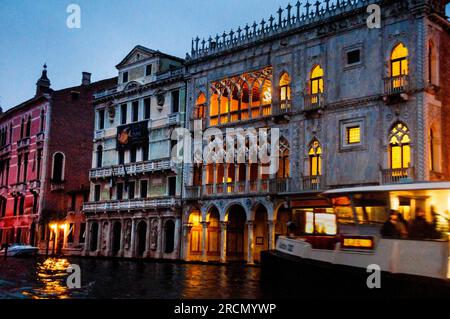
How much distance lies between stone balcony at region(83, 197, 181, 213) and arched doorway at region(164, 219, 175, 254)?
126 centimetres

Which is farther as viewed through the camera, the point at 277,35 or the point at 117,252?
the point at 117,252

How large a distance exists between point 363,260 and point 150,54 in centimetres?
2991

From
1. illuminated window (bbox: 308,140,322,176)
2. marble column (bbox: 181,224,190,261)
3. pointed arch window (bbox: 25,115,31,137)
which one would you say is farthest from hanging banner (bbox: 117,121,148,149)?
illuminated window (bbox: 308,140,322,176)

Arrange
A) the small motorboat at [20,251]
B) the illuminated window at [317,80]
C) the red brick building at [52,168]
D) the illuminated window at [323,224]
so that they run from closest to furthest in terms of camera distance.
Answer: the illuminated window at [323,224] → the illuminated window at [317,80] → the small motorboat at [20,251] → the red brick building at [52,168]

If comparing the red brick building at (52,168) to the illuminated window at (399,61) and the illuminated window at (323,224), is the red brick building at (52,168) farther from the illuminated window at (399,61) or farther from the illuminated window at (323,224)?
the illuminated window at (323,224)

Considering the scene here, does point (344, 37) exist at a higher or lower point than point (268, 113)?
higher

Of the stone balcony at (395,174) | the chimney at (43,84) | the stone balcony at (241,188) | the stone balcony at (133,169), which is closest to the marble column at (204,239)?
the stone balcony at (241,188)

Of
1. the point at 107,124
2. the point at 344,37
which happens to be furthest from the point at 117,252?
the point at 344,37

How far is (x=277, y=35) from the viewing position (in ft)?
103

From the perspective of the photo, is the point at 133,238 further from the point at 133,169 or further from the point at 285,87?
the point at 285,87

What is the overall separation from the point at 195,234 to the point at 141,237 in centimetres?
508

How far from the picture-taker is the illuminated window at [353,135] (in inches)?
1077

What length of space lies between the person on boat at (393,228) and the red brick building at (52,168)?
3463cm
